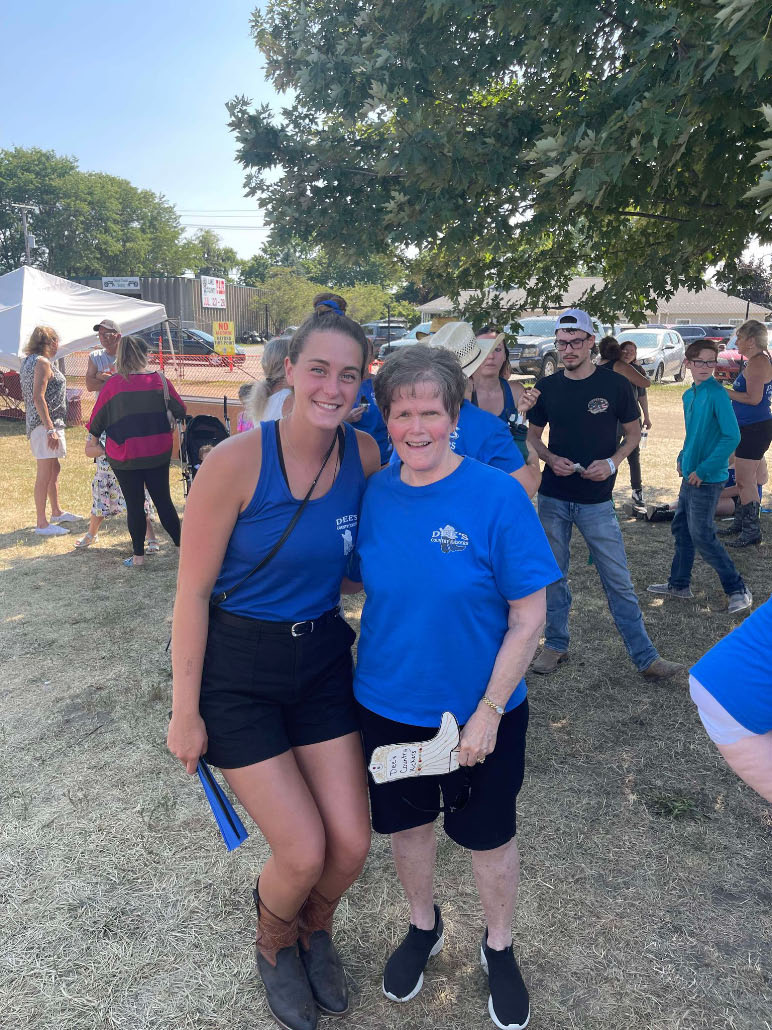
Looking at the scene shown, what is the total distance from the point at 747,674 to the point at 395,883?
81.1 inches

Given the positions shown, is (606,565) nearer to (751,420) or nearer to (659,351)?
(751,420)

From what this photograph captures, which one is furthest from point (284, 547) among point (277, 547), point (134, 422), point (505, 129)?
point (134, 422)

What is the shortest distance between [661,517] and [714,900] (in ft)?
19.5

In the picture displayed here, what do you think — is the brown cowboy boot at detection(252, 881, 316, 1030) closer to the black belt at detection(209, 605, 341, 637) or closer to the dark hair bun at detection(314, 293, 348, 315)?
the black belt at detection(209, 605, 341, 637)

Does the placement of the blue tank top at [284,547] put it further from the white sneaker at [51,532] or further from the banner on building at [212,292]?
the banner on building at [212,292]

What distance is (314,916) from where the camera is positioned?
2291 millimetres

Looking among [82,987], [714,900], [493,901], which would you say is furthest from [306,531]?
[714,900]

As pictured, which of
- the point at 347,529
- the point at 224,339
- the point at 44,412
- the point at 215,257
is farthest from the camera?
the point at 215,257

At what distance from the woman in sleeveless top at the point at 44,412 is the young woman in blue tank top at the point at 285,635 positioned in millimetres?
6036

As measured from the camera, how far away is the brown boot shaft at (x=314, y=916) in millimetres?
2258

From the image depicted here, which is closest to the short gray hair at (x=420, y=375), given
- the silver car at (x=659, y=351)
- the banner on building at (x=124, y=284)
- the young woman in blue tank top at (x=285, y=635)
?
the young woman in blue tank top at (x=285, y=635)

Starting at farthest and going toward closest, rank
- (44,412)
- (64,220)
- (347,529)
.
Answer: (64,220), (44,412), (347,529)

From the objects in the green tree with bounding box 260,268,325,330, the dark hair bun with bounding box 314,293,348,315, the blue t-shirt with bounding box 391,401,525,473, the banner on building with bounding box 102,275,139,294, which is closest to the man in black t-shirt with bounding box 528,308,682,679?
the blue t-shirt with bounding box 391,401,525,473

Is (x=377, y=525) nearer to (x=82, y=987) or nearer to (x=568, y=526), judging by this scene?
(x=82, y=987)
